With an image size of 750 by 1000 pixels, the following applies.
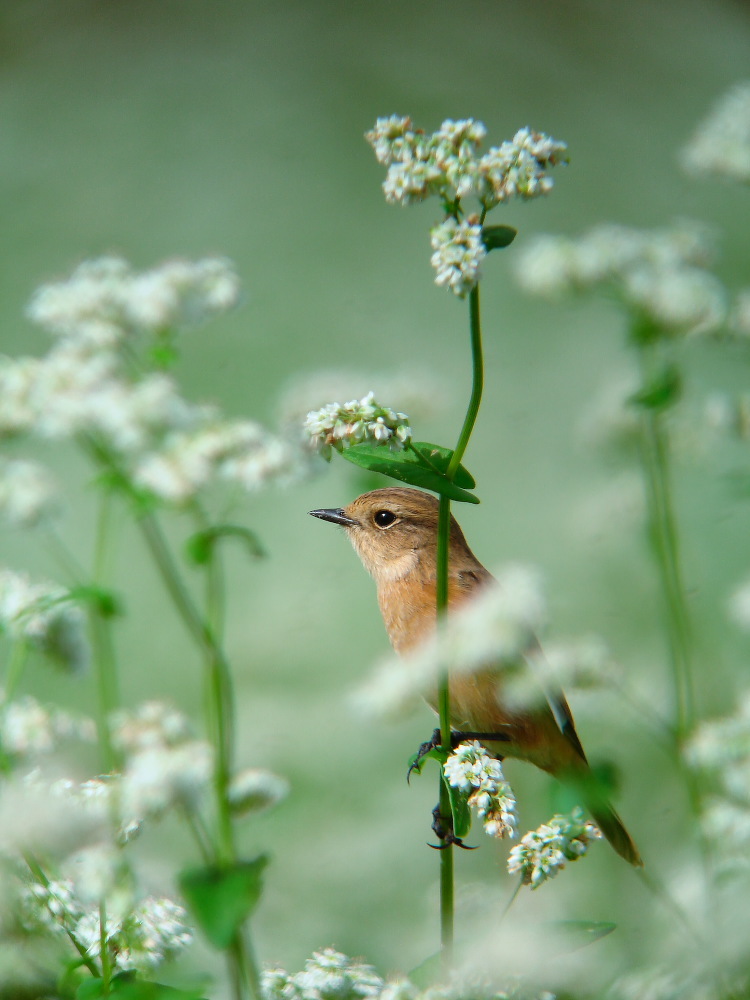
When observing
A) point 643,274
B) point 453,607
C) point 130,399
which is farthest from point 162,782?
point 643,274

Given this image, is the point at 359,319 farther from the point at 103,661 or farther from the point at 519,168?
the point at 519,168

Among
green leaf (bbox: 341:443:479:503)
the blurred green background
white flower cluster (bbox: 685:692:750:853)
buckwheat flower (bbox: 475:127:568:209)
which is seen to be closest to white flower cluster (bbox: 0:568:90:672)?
green leaf (bbox: 341:443:479:503)

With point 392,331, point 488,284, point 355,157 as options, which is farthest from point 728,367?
point 355,157

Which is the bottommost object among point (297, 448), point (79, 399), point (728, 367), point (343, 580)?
point (297, 448)

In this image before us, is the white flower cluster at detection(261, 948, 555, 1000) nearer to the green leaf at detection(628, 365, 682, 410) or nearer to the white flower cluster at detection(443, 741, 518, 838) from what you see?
the white flower cluster at detection(443, 741, 518, 838)

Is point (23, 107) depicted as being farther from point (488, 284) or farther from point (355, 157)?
point (488, 284)

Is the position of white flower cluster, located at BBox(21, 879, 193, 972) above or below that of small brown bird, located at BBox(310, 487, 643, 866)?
below
